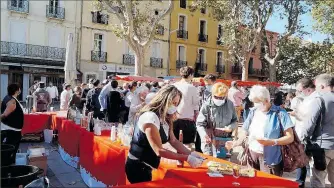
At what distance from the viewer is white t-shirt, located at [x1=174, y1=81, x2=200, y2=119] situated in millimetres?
5355

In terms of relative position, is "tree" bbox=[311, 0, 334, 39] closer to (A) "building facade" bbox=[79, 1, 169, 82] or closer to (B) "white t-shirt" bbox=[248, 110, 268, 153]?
(A) "building facade" bbox=[79, 1, 169, 82]

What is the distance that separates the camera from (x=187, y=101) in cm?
541

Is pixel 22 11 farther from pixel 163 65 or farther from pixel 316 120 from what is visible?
pixel 316 120

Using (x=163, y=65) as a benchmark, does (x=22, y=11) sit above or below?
above

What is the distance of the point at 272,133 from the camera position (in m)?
3.49

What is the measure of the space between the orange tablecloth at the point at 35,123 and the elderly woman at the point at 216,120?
5309 mm

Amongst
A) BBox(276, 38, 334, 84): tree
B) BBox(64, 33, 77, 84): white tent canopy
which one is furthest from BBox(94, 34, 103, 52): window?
BBox(64, 33, 77, 84): white tent canopy

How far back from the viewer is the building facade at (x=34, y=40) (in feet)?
72.7

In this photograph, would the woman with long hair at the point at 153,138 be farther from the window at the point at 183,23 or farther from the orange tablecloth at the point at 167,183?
the window at the point at 183,23

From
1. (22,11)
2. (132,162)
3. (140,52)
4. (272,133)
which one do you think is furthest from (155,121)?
(22,11)

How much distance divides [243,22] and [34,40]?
14774mm

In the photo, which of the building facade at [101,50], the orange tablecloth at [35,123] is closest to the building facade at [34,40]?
the building facade at [101,50]

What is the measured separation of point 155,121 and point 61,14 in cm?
2431

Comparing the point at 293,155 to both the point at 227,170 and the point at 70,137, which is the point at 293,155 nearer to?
the point at 227,170
